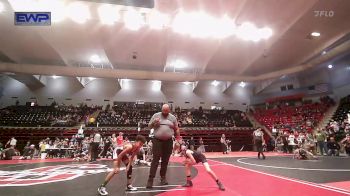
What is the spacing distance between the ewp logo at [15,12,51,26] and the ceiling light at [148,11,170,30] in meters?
7.46

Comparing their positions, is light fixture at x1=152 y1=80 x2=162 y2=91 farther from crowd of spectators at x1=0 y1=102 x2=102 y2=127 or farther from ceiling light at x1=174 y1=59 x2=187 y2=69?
crowd of spectators at x1=0 y1=102 x2=102 y2=127

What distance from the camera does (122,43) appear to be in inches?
676

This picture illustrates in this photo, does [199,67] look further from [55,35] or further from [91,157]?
[91,157]

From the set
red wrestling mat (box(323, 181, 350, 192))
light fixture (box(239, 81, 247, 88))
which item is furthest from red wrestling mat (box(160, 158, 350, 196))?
light fixture (box(239, 81, 247, 88))

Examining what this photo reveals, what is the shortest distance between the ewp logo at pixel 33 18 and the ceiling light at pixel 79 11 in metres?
5.58

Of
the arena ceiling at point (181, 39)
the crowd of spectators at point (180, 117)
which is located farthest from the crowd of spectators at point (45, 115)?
the arena ceiling at point (181, 39)

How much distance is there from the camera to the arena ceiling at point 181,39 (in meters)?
12.6

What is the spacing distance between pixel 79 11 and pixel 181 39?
7503mm

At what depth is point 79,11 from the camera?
12250 millimetres

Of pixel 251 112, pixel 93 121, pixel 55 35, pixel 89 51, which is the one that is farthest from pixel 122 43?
pixel 251 112

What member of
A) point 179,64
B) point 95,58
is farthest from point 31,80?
point 179,64

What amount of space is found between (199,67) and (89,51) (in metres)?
10.8

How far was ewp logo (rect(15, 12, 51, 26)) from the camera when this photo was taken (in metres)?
6.38

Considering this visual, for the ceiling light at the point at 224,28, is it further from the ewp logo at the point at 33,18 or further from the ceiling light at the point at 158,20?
the ewp logo at the point at 33,18
